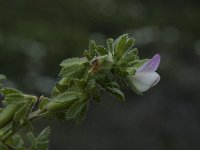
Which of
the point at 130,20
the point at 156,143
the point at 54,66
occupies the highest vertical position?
the point at 130,20

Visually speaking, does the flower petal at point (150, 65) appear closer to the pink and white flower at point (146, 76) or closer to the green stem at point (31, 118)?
the pink and white flower at point (146, 76)

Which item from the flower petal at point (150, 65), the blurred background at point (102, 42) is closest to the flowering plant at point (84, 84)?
the flower petal at point (150, 65)

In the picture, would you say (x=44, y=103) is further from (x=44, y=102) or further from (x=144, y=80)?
(x=144, y=80)

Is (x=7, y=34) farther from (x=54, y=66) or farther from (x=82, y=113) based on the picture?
(x=82, y=113)

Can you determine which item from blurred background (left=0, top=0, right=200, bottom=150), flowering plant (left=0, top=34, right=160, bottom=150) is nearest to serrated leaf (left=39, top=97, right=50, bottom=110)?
flowering plant (left=0, top=34, right=160, bottom=150)

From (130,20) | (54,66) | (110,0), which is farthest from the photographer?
(110,0)

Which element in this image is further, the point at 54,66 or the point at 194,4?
the point at 194,4

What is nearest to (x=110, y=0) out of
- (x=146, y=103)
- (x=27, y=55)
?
(x=27, y=55)

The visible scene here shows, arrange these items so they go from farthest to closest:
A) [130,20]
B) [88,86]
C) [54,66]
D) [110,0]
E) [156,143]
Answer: [110,0] < [130,20] < [54,66] < [156,143] < [88,86]
